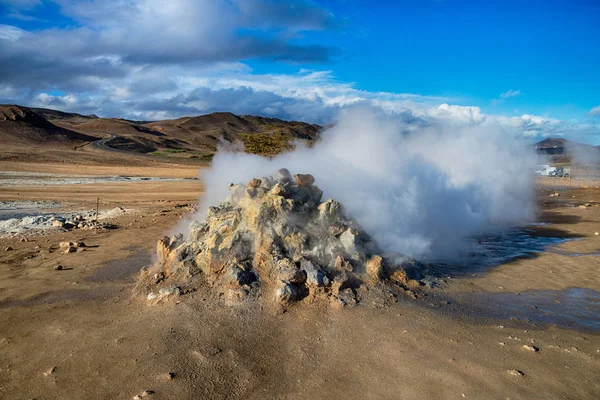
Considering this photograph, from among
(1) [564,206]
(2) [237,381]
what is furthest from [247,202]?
(1) [564,206]

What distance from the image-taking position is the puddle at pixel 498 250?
7.92 metres

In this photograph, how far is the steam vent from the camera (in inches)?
236

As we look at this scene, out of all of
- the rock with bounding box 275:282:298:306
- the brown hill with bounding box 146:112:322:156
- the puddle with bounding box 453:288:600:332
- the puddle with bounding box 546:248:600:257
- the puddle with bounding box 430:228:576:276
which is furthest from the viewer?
the brown hill with bounding box 146:112:322:156

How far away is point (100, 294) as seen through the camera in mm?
6656

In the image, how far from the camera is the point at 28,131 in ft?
184

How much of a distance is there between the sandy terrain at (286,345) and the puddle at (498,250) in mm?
350

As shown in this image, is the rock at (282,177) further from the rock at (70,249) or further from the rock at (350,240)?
the rock at (70,249)

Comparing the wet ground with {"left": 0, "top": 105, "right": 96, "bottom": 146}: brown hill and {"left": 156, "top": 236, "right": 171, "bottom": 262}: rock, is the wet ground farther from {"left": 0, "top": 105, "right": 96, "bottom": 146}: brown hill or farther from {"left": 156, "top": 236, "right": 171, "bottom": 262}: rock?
{"left": 0, "top": 105, "right": 96, "bottom": 146}: brown hill

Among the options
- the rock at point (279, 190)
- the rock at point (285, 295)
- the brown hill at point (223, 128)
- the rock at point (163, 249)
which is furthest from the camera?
the brown hill at point (223, 128)

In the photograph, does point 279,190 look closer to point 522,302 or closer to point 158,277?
point 158,277

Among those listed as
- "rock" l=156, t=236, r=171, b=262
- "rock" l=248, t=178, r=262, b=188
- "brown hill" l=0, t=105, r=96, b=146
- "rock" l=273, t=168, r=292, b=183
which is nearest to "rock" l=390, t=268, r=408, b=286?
"rock" l=273, t=168, r=292, b=183

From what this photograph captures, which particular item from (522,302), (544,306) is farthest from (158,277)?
(544,306)

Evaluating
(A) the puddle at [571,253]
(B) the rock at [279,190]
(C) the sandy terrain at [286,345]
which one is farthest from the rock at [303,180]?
(A) the puddle at [571,253]

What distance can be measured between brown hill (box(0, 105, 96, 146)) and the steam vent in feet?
176
